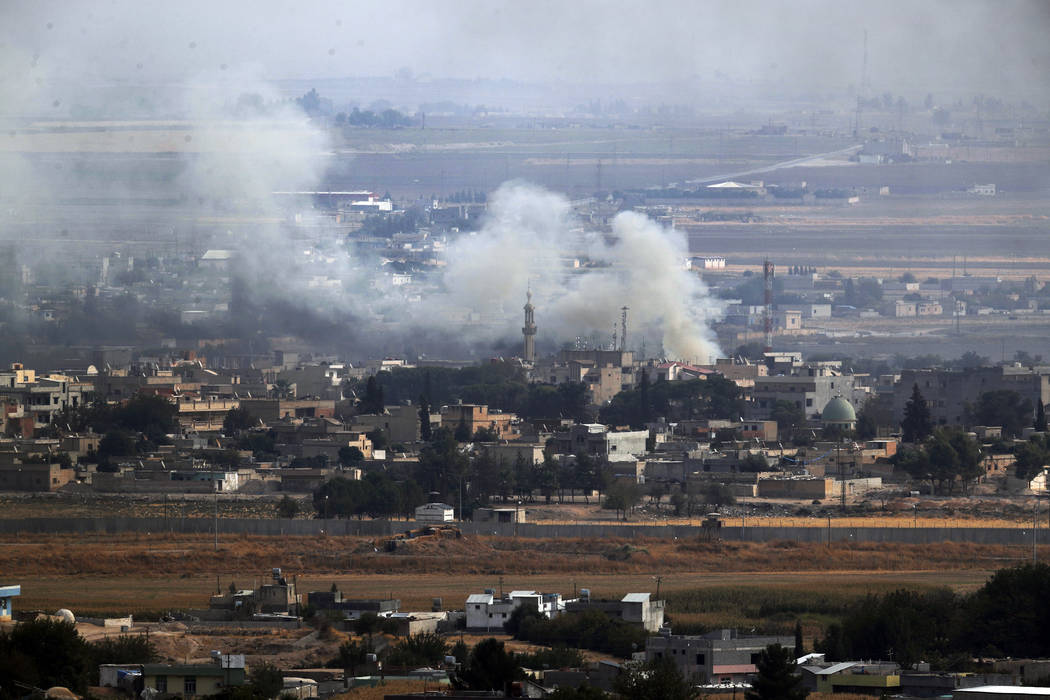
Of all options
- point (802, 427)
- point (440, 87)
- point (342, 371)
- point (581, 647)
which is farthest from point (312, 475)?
point (440, 87)

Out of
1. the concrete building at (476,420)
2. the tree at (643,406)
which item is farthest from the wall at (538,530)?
the tree at (643,406)

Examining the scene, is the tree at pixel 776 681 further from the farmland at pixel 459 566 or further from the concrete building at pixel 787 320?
the concrete building at pixel 787 320

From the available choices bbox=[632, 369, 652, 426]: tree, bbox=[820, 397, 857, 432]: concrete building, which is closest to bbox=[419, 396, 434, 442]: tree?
bbox=[632, 369, 652, 426]: tree

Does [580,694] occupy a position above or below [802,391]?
below

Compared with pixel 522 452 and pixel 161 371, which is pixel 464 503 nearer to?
pixel 522 452

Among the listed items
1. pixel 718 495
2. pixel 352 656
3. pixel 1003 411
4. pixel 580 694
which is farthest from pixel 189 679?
pixel 1003 411

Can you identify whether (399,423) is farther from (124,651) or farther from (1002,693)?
(1002,693)
